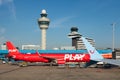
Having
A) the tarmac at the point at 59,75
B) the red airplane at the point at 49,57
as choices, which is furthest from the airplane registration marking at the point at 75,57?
the tarmac at the point at 59,75

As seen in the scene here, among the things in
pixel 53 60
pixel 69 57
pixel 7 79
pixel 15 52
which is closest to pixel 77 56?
pixel 69 57

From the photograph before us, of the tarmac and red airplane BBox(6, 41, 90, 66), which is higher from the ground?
red airplane BBox(6, 41, 90, 66)

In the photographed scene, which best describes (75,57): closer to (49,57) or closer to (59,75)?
(49,57)

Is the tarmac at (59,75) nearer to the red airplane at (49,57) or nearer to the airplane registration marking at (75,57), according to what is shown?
the airplane registration marking at (75,57)

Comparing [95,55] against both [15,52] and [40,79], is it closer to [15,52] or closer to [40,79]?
[40,79]

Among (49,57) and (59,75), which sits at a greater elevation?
(49,57)

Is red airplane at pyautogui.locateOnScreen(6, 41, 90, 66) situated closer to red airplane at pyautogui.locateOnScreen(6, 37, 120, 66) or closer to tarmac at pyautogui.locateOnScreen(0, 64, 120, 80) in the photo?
red airplane at pyautogui.locateOnScreen(6, 37, 120, 66)

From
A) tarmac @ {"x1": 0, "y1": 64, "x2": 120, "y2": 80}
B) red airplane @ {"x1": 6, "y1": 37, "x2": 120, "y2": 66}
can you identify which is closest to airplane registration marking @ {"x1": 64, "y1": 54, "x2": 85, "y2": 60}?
red airplane @ {"x1": 6, "y1": 37, "x2": 120, "y2": 66}

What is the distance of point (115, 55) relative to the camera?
77250mm

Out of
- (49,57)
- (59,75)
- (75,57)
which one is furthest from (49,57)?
(59,75)

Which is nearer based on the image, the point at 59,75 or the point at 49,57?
the point at 59,75

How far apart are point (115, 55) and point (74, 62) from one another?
14573mm

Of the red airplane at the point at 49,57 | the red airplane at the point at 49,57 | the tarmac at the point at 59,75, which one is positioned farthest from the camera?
the red airplane at the point at 49,57

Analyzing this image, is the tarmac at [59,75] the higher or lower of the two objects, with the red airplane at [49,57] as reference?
lower
